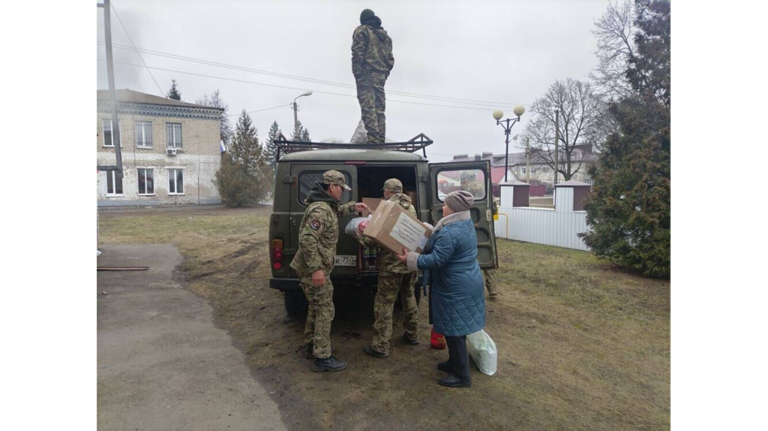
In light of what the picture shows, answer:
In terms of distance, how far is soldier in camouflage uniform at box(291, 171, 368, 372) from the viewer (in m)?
3.56

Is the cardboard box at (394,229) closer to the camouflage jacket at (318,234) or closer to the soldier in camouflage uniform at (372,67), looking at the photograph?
the camouflage jacket at (318,234)

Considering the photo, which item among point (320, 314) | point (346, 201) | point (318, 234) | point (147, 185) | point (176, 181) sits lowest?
point (320, 314)

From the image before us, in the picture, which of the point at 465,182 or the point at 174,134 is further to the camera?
the point at 174,134

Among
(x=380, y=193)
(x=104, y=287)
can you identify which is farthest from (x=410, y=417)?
(x=104, y=287)

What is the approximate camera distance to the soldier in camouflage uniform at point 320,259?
11.7ft

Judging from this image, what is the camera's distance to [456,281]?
321cm

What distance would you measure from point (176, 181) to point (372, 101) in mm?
12431

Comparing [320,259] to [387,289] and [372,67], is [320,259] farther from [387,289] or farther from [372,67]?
[372,67]

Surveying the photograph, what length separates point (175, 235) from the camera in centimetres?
1245

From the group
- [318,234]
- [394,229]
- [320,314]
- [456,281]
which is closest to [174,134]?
[318,234]

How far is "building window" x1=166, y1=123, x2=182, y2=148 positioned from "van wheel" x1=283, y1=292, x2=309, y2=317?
233 inches

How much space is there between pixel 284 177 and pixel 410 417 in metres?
2.85
